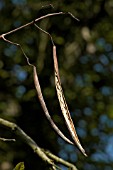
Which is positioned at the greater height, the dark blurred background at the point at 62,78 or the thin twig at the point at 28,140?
the thin twig at the point at 28,140

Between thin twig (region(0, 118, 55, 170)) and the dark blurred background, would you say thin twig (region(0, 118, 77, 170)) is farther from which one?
the dark blurred background

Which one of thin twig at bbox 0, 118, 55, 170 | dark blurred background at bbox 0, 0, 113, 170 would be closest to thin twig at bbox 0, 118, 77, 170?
thin twig at bbox 0, 118, 55, 170

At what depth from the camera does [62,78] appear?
570 cm

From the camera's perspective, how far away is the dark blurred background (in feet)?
17.6

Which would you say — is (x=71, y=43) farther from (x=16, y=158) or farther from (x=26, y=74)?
(x=16, y=158)

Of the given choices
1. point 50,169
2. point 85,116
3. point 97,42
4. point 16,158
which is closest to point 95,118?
point 85,116

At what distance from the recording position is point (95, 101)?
6.07 metres

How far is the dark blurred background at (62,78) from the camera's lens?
17.6ft

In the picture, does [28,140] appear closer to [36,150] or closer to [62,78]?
[36,150]

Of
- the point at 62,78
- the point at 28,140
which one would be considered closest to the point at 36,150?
the point at 28,140

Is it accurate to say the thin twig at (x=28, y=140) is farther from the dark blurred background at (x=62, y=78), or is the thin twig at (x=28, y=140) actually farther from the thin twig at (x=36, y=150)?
the dark blurred background at (x=62, y=78)

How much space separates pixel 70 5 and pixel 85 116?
1.26 metres

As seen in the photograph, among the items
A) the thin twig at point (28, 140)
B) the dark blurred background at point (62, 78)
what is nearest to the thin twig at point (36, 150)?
the thin twig at point (28, 140)

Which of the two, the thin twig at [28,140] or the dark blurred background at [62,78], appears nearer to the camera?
the thin twig at [28,140]
